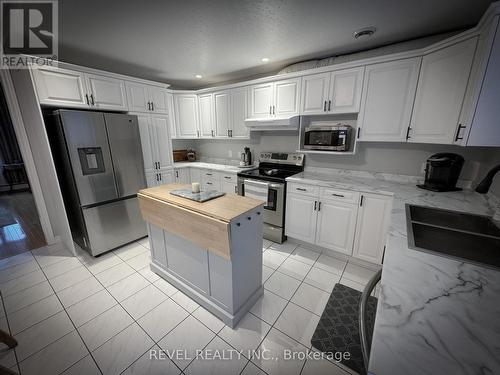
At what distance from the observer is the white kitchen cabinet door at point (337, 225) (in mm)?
2449

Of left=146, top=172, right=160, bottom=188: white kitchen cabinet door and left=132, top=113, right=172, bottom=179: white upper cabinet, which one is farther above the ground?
left=132, top=113, right=172, bottom=179: white upper cabinet

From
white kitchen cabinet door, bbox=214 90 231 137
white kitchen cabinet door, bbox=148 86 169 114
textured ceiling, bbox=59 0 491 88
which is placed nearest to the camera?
textured ceiling, bbox=59 0 491 88

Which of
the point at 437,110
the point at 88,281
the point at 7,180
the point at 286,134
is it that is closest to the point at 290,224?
the point at 286,134

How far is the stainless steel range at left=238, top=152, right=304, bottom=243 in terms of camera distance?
2914 millimetres

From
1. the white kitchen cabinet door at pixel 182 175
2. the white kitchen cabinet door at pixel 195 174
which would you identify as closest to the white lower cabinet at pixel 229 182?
the white kitchen cabinet door at pixel 195 174

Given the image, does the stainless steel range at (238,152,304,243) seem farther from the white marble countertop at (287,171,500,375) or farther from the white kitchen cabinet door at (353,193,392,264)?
the white marble countertop at (287,171,500,375)

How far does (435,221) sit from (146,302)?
2.76 m

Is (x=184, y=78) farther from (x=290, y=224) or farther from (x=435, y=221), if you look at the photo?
(x=435, y=221)

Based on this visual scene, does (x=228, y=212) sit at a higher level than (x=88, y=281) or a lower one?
higher

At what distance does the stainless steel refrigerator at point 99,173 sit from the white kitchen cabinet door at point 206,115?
56.8 inches

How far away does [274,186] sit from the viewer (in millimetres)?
2906

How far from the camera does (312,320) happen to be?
1810mm

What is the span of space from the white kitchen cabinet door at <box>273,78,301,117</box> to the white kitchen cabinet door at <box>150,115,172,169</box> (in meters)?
1.93

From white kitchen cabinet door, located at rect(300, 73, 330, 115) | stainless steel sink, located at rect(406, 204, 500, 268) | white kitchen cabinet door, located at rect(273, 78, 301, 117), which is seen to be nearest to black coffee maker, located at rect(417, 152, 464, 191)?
stainless steel sink, located at rect(406, 204, 500, 268)
